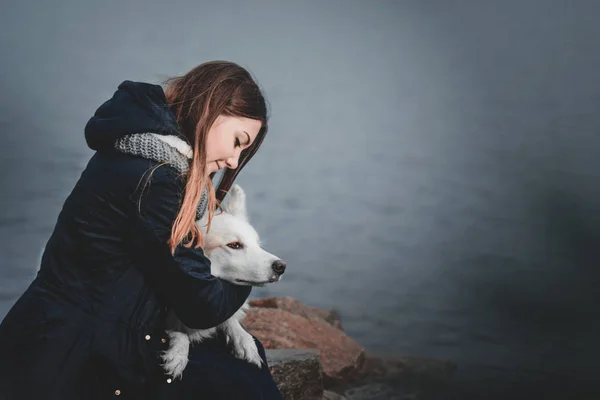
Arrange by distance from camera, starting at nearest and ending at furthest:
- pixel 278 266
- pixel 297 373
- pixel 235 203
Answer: pixel 278 266 → pixel 235 203 → pixel 297 373

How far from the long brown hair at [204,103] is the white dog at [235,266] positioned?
0.09 meters

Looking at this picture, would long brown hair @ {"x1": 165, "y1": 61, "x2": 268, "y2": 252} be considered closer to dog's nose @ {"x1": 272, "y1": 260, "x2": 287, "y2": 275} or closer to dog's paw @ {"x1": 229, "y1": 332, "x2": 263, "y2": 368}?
dog's nose @ {"x1": 272, "y1": 260, "x2": 287, "y2": 275}

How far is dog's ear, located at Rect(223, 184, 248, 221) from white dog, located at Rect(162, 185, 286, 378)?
0.04 meters

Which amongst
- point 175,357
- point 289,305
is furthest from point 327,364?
point 175,357

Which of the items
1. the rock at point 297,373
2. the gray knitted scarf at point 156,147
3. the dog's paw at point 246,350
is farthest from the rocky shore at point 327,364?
the gray knitted scarf at point 156,147

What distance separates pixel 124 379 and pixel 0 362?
0.94 ft

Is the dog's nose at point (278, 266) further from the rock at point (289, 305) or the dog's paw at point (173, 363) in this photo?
the rock at point (289, 305)

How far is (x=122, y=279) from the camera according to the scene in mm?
1649

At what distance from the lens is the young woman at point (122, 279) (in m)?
1.61

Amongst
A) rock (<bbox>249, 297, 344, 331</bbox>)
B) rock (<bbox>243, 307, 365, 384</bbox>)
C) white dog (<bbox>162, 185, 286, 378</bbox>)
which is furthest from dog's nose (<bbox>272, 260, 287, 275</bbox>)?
rock (<bbox>249, 297, 344, 331</bbox>)

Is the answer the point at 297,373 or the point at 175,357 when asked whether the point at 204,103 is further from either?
the point at 297,373

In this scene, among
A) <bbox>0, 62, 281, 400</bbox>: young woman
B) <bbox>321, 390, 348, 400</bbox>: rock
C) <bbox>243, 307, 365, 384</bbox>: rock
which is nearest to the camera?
<bbox>0, 62, 281, 400</bbox>: young woman

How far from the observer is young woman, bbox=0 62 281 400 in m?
1.61

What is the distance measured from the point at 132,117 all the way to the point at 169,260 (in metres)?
0.33
